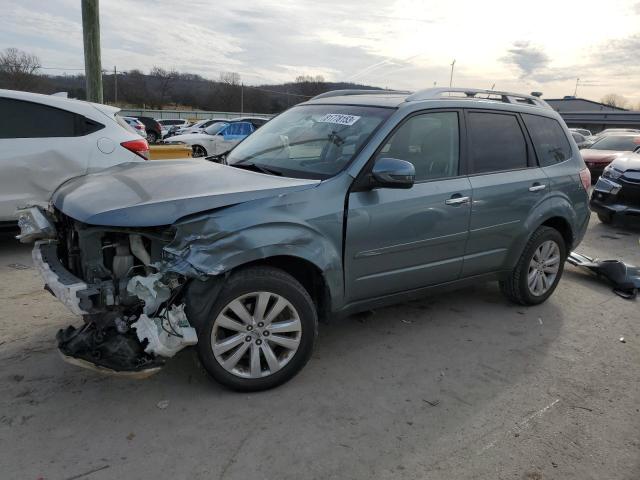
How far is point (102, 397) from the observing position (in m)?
3.06

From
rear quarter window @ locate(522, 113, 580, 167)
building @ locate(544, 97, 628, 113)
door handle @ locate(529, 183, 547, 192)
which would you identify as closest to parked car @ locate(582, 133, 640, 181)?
rear quarter window @ locate(522, 113, 580, 167)

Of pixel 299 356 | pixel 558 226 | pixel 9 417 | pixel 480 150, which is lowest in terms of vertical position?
pixel 9 417

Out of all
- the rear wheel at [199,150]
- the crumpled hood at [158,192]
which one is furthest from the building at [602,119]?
the crumpled hood at [158,192]

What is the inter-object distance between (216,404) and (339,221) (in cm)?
132

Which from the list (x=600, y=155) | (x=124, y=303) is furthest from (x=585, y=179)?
(x=600, y=155)

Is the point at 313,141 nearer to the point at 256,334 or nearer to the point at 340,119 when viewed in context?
the point at 340,119

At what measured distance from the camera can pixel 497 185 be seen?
4.19m

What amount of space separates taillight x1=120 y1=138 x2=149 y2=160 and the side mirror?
3.80 meters

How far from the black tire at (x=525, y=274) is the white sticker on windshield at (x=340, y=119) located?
195 cm

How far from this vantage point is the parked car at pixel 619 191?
8.26 m

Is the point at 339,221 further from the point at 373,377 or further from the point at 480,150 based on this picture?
the point at 480,150

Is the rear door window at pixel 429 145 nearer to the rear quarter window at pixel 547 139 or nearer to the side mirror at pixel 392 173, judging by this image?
the side mirror at pixel 392 173

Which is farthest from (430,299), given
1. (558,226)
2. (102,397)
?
(102,397)

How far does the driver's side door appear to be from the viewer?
344 centimetres
